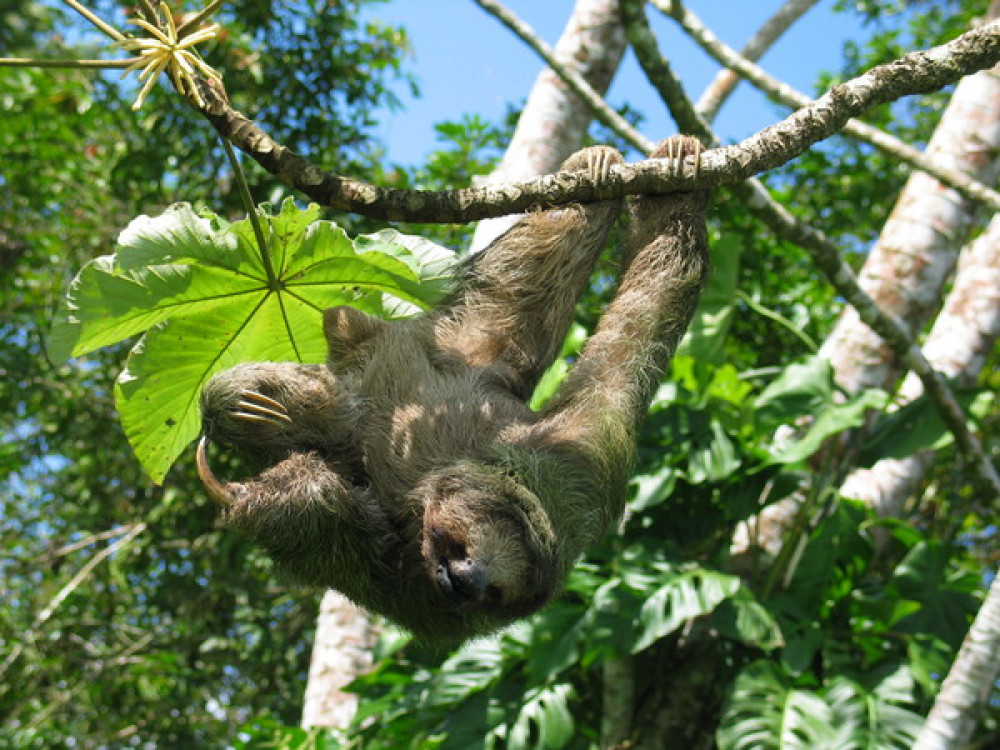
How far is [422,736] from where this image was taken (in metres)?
6.39

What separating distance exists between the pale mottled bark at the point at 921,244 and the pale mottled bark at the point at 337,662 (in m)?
Answer: 4.01

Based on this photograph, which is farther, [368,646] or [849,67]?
[849,67]

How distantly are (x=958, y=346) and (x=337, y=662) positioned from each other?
207 inches

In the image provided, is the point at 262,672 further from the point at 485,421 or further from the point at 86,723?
the point at 485,421

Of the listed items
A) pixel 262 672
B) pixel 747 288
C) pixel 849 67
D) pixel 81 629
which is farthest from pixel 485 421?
pixel 849 67

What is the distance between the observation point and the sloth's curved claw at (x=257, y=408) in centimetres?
326

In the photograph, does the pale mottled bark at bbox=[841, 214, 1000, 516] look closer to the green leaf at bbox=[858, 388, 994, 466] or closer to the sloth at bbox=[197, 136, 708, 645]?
the green leaf at bbox=[858, 388, 994, 466]

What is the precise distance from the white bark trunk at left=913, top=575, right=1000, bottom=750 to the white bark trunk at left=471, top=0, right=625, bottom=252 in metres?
3.71

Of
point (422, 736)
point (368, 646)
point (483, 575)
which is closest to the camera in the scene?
point (483, 575)

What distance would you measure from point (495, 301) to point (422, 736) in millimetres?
3454

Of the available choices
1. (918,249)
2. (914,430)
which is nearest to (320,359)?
(914,430)

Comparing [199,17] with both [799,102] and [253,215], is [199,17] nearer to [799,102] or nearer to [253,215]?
[253,215]

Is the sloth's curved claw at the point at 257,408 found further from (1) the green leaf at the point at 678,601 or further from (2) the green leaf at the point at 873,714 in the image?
(2) the green leaf at the point at 873,714

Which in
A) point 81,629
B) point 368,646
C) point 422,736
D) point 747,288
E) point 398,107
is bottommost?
point 422,736
